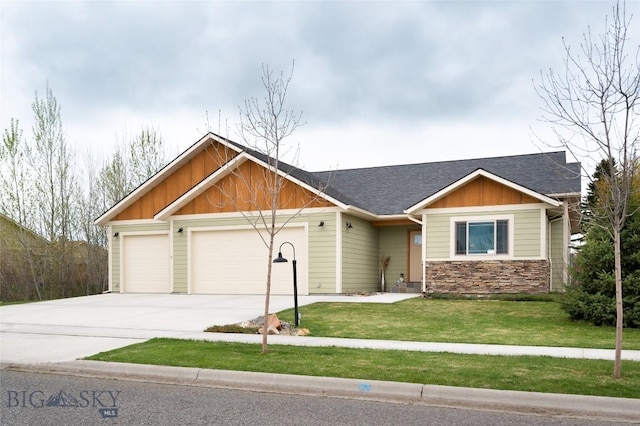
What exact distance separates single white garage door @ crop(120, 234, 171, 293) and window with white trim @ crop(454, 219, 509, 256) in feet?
37.2

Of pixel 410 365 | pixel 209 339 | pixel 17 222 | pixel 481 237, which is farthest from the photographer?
pixel 17 222

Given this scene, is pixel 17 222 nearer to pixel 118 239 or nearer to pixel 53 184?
pixel 53 184

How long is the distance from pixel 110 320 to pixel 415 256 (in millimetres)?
12324

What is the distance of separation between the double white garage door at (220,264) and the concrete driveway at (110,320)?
1.07 meters

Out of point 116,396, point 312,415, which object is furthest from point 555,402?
point 116,396

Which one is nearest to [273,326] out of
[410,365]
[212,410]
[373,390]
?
[410,365]

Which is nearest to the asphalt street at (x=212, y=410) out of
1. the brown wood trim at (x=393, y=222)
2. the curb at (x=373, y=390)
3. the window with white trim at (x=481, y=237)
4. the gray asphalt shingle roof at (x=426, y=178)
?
the curb at (x=373, y=390)

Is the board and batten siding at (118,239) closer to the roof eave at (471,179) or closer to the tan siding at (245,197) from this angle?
the tan siding at (245,197)

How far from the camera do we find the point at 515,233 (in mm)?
18125

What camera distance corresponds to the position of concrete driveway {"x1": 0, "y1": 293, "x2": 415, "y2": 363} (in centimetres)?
1041

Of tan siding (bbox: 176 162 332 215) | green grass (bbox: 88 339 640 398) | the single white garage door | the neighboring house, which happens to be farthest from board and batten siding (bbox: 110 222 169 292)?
green grass (bbox: 88 339 640 398)

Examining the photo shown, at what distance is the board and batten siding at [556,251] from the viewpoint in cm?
1845

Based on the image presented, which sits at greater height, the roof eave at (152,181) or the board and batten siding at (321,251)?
the roof eave at (152,181)

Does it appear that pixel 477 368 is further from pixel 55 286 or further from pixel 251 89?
pixel 55 286
